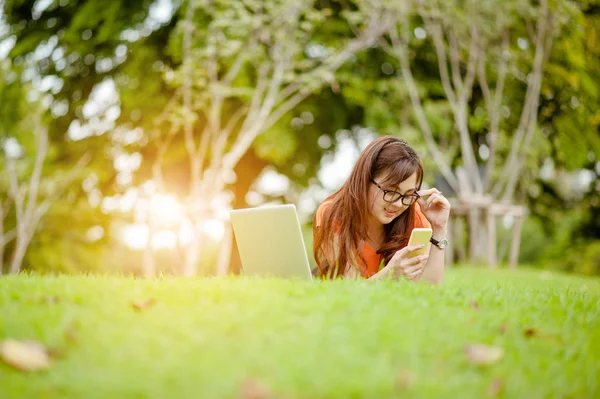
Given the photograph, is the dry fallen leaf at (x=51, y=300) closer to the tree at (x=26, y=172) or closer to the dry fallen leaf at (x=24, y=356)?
the dry fallen leaf at (x=24, y=356)

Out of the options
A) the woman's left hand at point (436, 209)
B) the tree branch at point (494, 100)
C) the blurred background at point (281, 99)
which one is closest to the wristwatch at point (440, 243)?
the woman's left hand at point (436, 209)

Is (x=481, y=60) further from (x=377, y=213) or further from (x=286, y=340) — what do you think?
(x=286, y=340)

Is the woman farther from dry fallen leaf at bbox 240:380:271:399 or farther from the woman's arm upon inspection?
dry fallen leaf at bbox 240:380:271:399

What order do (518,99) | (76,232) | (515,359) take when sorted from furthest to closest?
(76,232), (518,99), (515,359)

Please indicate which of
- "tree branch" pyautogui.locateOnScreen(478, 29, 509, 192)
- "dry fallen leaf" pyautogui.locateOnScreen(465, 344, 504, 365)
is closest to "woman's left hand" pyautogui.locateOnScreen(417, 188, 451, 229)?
"dry fallen leaf" pyautogui.locateOnScreen(465, 344, 504, 365)

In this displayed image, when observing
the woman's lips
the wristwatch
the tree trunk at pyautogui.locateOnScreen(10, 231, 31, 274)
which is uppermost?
the woman's lips

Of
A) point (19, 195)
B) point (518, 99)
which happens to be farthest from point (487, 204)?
point (19, 195)

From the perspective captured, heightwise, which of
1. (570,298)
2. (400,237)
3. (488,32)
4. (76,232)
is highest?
(488,32)

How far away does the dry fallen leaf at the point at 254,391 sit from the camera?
2094mm

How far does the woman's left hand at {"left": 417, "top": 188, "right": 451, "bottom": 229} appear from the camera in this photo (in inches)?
178

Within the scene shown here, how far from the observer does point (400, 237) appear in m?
4.76

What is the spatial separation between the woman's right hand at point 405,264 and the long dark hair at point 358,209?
44 cm

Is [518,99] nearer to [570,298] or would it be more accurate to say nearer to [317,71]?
[317,71]

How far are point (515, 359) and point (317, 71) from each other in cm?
970
